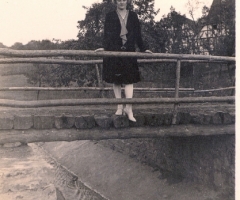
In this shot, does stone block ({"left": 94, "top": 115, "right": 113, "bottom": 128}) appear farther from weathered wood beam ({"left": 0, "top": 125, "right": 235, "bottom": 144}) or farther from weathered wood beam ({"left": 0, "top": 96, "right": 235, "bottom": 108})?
weathered wood beam ({"left": 0, "top": 96, "right": 235, "bottom": 108})

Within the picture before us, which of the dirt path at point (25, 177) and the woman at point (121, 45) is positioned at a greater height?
the woman at point (121, 45)

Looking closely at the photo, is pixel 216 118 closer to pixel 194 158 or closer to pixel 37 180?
pixel 194 158

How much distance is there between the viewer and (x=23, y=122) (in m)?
4.18

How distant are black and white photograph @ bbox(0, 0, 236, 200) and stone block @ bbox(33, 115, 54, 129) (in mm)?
12

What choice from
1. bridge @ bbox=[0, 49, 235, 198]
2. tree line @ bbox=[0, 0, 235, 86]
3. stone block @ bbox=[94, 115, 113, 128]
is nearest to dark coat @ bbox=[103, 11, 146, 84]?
bridge @ bbox=[0, 49, 235, 198]

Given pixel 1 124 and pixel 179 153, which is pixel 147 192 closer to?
pixel 179 153

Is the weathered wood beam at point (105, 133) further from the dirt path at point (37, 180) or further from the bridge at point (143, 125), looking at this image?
the dirt path at point (37, 180)

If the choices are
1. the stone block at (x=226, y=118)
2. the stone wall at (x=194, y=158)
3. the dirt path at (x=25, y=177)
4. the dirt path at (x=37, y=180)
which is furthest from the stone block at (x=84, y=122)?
the dirt path at (x=25, y=177)

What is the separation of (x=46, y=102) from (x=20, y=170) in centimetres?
635

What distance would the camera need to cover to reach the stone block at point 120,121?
4.50 metres

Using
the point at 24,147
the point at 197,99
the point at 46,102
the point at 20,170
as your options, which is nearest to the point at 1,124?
the point at 46,102

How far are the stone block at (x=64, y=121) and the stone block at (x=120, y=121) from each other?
1.78ft

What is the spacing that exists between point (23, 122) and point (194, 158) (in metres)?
3.15

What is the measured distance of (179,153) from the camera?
634cm
